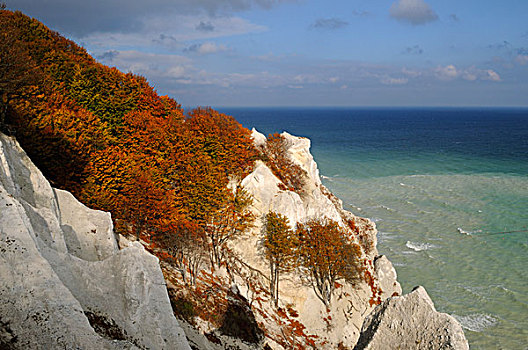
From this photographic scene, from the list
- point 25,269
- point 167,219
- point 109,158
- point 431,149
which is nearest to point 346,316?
point 167,219

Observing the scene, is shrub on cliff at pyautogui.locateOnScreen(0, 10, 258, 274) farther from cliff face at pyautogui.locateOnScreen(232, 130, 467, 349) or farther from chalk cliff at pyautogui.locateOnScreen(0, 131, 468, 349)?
chalk cliff at pyautogui.locateOnScreen(0, 131, 468, 349)

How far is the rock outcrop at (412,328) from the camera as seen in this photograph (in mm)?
13836

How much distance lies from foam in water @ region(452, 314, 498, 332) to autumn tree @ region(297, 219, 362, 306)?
13.0 m

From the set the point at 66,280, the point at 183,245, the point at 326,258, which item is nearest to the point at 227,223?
the point at 183,245

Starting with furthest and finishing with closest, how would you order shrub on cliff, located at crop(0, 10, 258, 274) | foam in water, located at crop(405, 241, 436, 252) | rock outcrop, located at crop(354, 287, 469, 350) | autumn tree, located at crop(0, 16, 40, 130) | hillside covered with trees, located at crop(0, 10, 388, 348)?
foam in water, located at crop(405, 241, 436, 252) < hillside covered with trees, located at crop(0, 10, 388, 348) < shrub on cliff, located at crop(0, 10, 258, 274) < autumn tree, located at crop(0, 16, 40, 130) < rock outcrop, located at crop(354, 287, 469, 350)

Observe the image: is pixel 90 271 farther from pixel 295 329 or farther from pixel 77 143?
pixel 295 329

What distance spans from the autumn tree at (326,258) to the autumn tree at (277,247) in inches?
60.1

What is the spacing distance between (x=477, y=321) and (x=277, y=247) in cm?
2277

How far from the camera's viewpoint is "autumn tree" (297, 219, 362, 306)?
32.2 m

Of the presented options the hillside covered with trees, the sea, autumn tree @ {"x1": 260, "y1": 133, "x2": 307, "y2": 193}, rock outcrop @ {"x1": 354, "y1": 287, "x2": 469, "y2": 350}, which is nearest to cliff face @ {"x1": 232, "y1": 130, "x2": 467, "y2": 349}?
the hillside covered with trees

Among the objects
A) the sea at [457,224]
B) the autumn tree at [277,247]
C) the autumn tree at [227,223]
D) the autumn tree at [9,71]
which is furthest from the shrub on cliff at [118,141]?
the sea at [457,224]

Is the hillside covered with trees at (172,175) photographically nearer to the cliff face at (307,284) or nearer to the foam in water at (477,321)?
the cliff face at (307,284)

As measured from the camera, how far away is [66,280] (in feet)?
38.0

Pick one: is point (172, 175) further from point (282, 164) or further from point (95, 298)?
point (95, 298)
